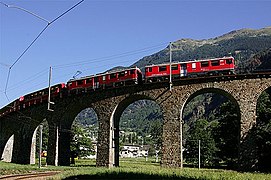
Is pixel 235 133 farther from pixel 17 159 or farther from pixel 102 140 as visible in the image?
pixel 17 159

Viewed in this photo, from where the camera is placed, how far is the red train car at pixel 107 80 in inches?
1800

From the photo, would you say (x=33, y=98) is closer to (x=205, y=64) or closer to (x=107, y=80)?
(x=107, y=80)

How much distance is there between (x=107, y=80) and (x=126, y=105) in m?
4.19

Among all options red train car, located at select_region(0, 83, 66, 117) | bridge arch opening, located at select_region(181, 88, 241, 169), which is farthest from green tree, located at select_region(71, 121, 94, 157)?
bridge arch opening, located at select_region(181, 88, 241, 169)

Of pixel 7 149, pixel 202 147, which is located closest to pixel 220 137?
pixel 202 147

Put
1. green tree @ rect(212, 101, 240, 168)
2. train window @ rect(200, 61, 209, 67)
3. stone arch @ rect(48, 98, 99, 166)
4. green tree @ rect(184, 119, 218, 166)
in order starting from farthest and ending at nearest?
1. green tree @ rect(184, 119, 218, 166)
2. green tree @ rect(212, 101, 240, 168)
3. stone arch @ rect(48, 98, 99, 166)
4. train window @ rect(200, 61, 209, 67)

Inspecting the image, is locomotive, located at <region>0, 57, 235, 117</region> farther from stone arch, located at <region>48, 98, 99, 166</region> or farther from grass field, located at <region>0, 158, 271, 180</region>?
grass field, located at <region>0, 158, 271, 180</region>

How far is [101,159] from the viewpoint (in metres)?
46.2

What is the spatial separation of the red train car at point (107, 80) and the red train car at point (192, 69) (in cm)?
154

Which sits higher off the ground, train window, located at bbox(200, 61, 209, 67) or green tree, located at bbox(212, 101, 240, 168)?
train window, located at bbox(200, 61, 209, 67)

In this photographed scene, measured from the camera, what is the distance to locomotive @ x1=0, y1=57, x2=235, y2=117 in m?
41.6

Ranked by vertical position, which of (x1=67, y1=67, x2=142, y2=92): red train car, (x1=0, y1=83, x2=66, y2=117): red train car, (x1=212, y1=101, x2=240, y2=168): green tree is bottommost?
(x1=212, y1=101, x2=240, y2=168): green tree

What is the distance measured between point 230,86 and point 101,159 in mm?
17433

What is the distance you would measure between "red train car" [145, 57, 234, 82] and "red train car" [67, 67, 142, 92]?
1.54 metres
